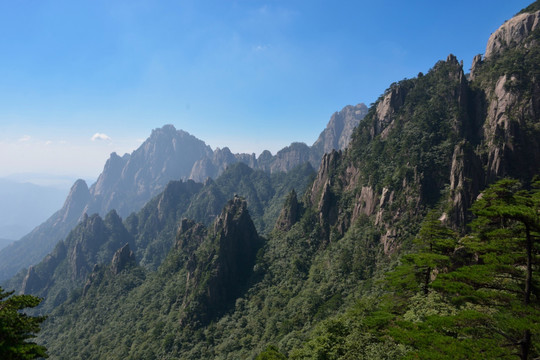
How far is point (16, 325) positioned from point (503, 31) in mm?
135416

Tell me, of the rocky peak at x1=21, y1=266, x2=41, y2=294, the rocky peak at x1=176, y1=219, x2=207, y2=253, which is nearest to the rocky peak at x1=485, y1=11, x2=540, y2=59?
the rocky peak at x1=176, y1=219, x2=207, y2=253

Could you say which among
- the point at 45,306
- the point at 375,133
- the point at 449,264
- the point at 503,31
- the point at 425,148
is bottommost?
the point at 45,306

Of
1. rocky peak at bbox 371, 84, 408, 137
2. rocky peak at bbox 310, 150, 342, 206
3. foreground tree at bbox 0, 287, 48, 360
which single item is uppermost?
rocky peak at bbox 371, 84, 408, 137

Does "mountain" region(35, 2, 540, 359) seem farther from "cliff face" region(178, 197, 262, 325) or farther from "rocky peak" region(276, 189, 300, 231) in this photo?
"rocky peak" region(276, 189, 300, 231)

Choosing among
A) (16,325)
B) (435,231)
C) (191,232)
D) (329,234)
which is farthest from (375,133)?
(16,325)

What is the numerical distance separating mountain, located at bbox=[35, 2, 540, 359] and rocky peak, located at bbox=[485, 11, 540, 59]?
37 centimetres

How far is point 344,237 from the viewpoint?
85.1m

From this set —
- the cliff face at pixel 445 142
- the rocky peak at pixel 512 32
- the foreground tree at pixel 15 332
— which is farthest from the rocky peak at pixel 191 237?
the rocky peak at pixel 512 32

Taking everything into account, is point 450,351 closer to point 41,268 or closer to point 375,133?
point 375,133

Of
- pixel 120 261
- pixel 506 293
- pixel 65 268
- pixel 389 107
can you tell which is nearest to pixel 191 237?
pixel 120 261

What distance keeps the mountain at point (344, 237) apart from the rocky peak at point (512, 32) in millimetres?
368

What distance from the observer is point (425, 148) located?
77625 mm

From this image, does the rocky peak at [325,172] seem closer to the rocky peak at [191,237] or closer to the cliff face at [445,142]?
the cliff face at [445,142]

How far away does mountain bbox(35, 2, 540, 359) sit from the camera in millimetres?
59719
